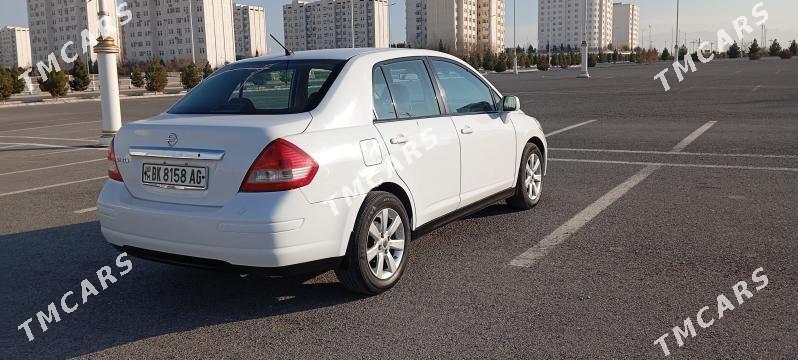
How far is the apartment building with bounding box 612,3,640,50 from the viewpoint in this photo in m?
184

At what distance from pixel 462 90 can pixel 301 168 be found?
2235 mm

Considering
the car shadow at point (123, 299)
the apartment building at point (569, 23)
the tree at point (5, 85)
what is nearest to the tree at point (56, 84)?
the tree at point (5, 85)

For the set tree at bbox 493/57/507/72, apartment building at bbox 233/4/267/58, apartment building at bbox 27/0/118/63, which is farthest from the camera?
apartment building at bbox 233/4/267/58

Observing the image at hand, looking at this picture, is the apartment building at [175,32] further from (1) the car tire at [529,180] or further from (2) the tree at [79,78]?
(1) the car tire at [529,180]

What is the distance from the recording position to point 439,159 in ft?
16.5

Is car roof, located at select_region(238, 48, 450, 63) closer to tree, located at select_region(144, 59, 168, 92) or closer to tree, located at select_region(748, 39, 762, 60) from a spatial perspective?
tree, located at select_region(144, 59, 168, 92)

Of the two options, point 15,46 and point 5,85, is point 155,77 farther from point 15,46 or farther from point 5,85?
point 15,46

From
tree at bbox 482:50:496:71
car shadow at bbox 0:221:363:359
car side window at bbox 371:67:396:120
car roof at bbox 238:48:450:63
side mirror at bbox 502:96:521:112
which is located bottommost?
car shadow at bbox 0:221:363:359

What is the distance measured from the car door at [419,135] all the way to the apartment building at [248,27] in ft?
465

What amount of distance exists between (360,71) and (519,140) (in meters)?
2.24

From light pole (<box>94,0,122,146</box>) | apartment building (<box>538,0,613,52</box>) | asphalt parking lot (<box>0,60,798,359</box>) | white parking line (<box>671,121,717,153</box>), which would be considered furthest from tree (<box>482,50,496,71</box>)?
apartment building (<box>538,0,613,52</box>)

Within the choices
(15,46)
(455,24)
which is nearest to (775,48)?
(455,24)

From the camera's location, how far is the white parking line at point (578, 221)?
5.21 meters

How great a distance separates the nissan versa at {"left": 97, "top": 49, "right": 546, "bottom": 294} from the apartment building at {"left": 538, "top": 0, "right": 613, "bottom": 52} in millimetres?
170202
